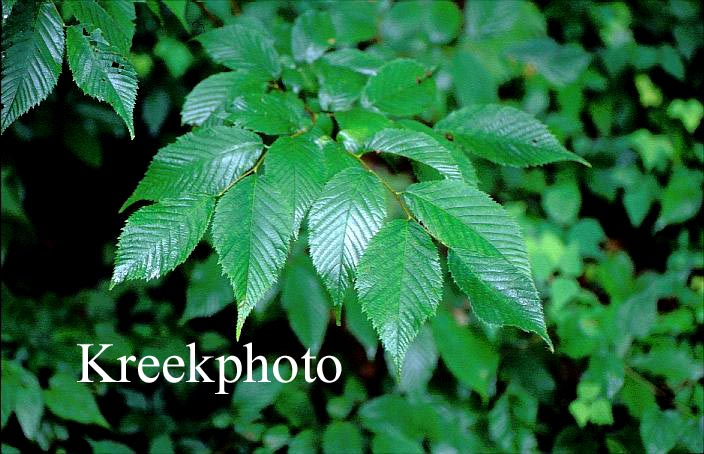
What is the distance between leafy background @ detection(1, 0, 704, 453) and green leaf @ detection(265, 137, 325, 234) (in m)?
0.39

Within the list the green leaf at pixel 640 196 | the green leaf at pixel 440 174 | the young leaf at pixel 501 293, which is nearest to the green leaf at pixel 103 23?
the green leaf at pixel 440 174

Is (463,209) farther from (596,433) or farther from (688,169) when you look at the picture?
(688,169)

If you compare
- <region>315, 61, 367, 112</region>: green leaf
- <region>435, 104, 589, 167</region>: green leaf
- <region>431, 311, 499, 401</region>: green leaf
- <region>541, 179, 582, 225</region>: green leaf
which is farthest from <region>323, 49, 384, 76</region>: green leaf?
<region>541, 179, 582, 225</region>: green leaf

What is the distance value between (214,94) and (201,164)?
271 mm

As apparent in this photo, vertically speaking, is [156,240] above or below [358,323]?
above

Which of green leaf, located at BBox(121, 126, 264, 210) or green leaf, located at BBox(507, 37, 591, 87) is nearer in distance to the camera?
green leaf, located at BBox(121, 126, 264, 210)

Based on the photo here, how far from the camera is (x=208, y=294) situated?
1.63 meters

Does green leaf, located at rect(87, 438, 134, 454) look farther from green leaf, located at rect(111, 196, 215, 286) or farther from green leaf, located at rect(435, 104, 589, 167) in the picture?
green leaf, located at rect(435, 104, 589, 167)

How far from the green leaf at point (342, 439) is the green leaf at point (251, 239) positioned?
912 millimetres

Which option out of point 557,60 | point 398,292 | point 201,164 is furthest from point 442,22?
point 398,292

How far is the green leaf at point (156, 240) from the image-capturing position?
807 mm

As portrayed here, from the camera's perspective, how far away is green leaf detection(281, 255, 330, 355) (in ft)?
5.23

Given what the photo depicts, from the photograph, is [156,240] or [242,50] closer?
[156,240]

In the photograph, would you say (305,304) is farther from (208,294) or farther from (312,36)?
(312,36)
